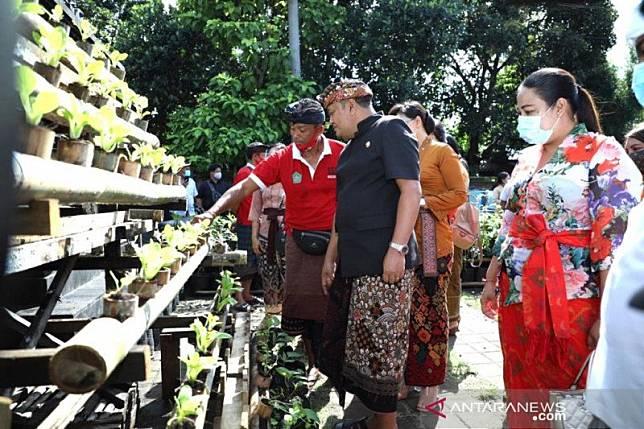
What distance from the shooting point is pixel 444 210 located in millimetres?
3584

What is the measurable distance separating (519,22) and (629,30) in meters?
16.9

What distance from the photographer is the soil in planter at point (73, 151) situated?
74.7 inches

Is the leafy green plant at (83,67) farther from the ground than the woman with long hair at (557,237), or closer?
farther from the ground

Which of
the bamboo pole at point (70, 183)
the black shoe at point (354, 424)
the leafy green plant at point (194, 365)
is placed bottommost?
the black shoe at point (354, 424)

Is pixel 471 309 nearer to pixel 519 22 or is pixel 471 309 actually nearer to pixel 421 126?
pixel 421 126

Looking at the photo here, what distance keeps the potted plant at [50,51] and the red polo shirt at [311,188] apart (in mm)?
1986

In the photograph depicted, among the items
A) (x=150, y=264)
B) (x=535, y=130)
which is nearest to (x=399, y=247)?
(x=535, y=130)

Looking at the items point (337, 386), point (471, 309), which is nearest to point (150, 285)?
point (337, 386)

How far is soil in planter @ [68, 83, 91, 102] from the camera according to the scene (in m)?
2.64

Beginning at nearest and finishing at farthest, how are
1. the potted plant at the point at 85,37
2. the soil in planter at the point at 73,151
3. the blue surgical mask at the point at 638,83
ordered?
1. the blue surgical mask at the point at 638,83
2. the soil in planter at the point at 73,151
3. the potted plant at the point at 85,37

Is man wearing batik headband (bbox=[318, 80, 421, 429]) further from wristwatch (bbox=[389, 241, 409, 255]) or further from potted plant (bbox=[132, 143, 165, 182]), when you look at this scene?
potted plant (bbox=[132, 143, 165, 182])

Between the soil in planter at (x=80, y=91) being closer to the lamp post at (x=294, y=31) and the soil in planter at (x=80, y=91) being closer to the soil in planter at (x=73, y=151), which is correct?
the soil in planter at (x=73, y=151)

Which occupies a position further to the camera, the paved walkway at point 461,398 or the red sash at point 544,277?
the paved walkway at point 461,398

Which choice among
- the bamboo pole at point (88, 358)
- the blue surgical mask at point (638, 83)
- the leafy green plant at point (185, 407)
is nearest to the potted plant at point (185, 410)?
the leafy green plant at point (185, 407)
